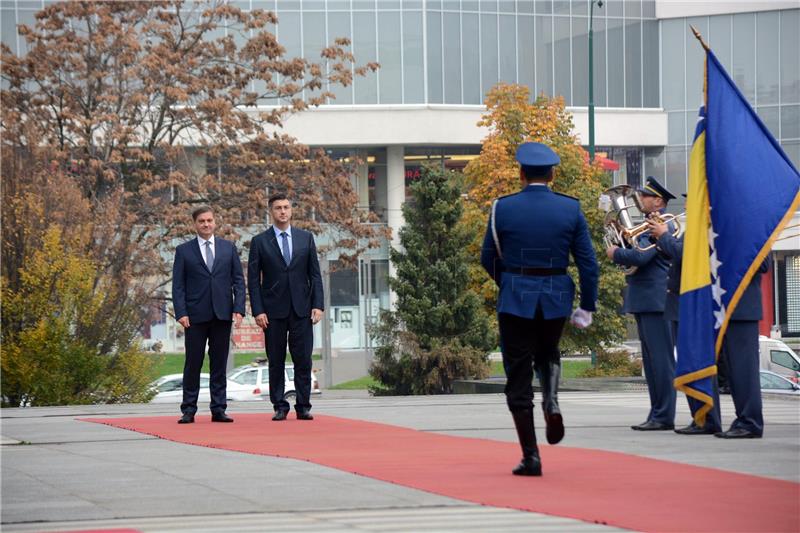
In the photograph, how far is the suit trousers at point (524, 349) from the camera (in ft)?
28.0

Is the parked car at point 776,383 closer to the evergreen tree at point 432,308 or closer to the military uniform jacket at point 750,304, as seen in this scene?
the evergreen tree at point 432,308

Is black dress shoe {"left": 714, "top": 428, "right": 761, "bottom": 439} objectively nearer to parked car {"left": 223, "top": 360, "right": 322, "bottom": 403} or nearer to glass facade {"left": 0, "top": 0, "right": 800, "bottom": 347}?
parked car {"left": 223, "top": 360, "right": 322, "bottom": 403}

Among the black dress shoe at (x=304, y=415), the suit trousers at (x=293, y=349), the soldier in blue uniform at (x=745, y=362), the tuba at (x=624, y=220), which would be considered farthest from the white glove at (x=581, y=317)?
the black dress shoe at (x=304, y=415)

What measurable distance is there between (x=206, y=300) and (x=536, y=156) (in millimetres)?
5522

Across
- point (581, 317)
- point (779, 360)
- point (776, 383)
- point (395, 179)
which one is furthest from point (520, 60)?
point (581, 317)

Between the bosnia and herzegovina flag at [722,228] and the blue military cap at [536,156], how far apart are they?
229cm

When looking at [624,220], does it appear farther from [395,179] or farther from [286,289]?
[395,179]

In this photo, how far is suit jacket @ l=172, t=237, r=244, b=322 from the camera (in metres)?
13.4

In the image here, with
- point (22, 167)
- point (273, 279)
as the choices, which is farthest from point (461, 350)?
point (273, 279)

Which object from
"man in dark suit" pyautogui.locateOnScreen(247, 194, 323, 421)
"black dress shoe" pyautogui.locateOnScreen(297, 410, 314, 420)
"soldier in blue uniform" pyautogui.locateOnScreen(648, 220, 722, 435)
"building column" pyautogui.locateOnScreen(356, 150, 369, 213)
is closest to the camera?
"soldier in blue uniform" pyautogui.locateOnScreen(648, 220, 722, 435)

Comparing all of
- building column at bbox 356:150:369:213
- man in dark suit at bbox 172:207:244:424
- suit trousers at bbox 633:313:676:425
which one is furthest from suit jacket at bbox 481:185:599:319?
building column at bbox 356:150:369:213

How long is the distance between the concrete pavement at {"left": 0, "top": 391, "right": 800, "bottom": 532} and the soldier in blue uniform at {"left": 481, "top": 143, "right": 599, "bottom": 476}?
65cm

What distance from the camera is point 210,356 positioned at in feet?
44.0

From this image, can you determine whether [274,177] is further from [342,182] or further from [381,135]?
[381,135]
